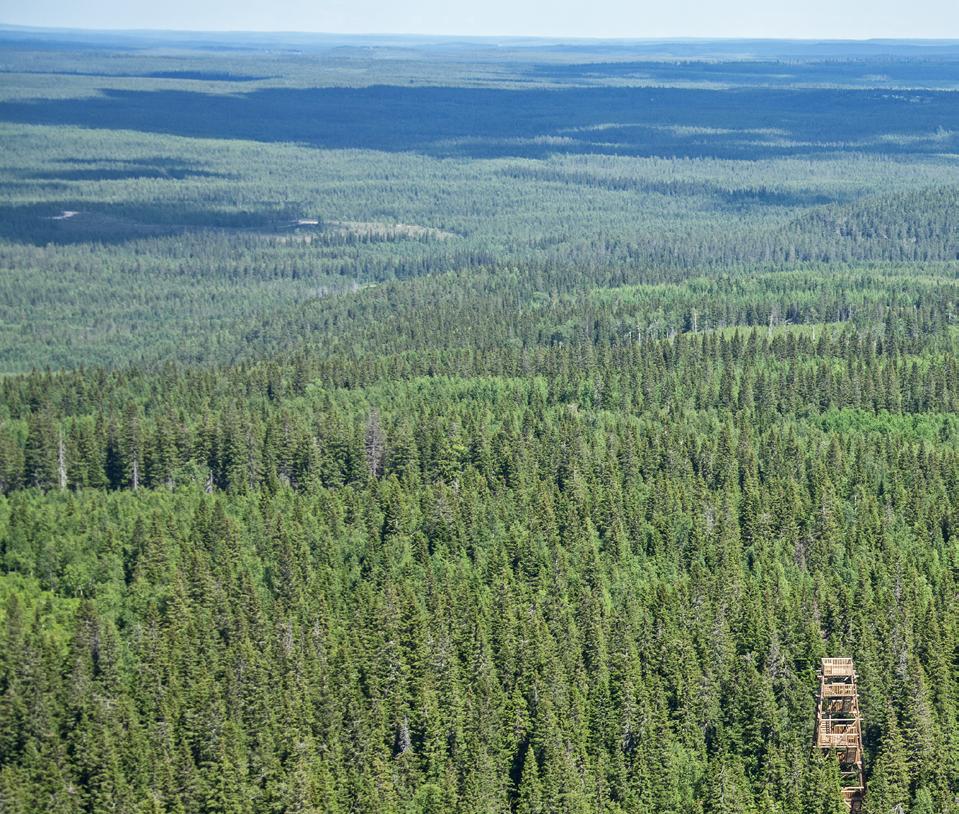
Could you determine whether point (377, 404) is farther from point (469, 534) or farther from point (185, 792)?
point (185, 792)

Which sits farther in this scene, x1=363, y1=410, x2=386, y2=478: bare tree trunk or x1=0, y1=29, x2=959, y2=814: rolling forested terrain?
x1=363, y1=410, x2=386, y2=478: bare tree trunk

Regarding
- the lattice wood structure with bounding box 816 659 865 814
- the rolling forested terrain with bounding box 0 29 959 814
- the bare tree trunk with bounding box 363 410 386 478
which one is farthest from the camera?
the bare tree trunk with bounding box 363 410 386 478

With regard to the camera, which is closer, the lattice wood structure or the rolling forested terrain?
the rolling forested terrain

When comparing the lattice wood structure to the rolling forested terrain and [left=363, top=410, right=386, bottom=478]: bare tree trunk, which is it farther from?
[left=363, top=410, right=386, bottom=478]: bare tree trunk

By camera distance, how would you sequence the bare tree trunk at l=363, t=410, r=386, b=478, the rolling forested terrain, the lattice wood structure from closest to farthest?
the rolling forested terrain, the lattice wood structure, the bare tree trunk at l=363, t=410, r=386, b=478

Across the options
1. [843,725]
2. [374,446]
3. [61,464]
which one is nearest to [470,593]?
[843,725]

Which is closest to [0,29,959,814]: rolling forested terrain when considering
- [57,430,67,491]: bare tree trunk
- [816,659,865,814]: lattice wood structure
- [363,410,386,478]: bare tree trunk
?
[57,430,67,491]: bare tree trunk

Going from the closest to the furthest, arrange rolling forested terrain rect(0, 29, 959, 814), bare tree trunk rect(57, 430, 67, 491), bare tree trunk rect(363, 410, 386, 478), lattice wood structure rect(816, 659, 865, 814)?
rolling forested terrain rect(0, 29, 959, 814), lattice wood structure rect(816, 659, 865, 814), bare tree trunk rect(57, 430, 67, 491), bare tree trunk rect(363, 410, 386, 478)

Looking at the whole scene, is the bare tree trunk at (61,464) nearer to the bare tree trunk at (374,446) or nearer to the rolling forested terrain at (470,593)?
the rolling forested terrain at (470,593)

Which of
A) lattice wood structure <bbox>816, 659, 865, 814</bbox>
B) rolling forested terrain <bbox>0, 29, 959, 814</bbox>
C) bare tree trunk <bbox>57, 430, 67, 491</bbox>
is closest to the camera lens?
rolling forested terrain <bbox>0, 29, 959, 814</bbox>

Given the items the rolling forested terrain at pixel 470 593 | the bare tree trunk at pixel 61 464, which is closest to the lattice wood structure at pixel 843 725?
the rolling forested terrain at pixel 470 593
